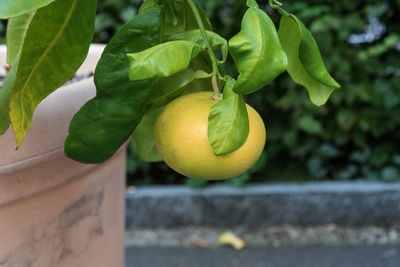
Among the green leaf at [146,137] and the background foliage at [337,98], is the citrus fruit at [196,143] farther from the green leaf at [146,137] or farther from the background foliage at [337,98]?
the background foliage at [337,98]

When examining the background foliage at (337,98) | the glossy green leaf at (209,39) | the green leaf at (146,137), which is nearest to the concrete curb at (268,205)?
the background foliage at (337,98)

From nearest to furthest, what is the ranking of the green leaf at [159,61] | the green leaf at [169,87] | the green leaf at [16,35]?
1. the green leaf at [159,61]
2. the green leaf at [169,87]
3. the green leaf at [16,35]

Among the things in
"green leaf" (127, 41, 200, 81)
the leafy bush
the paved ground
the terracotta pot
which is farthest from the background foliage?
"green leaf" (127, 41, 200, 81)

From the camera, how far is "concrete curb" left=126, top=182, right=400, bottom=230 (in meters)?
1.72

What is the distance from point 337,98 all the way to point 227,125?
1.37 metres

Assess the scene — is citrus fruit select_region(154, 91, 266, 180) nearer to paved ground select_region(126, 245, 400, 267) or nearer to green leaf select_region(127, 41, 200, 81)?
green leaf select_region(127, 41, 200, 81)

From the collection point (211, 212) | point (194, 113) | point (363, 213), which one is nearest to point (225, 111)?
point (194, 113)

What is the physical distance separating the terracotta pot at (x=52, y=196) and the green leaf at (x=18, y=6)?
0.16 meters

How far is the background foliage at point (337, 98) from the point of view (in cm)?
168

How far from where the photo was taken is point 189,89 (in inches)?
19.9

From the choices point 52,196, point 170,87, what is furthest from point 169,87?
point 52,196

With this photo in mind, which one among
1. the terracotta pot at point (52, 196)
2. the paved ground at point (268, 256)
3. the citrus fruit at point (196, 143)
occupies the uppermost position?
the citrus fruit at point (196, 143)

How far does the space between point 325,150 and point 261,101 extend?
317 mm

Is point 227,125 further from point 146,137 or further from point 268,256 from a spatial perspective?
point 268,256
